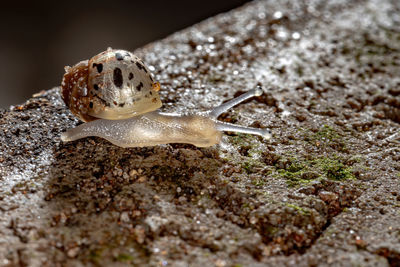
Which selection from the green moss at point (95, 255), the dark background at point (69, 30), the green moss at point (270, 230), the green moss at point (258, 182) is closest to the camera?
the green moss at point (95, 255)

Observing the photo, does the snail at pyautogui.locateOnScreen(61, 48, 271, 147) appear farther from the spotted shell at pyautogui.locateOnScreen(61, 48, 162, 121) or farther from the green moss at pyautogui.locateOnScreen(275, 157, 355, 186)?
the green moss at pyautogui.locateOnScreen(275, 157, 355, 186)

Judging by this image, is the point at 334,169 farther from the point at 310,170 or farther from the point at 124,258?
the point at 124,258

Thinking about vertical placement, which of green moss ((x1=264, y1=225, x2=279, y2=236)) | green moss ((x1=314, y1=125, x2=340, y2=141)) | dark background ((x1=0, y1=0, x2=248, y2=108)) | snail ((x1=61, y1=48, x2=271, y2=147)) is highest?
dark background ((x1=0, y1=0, x2=248, y2=108))

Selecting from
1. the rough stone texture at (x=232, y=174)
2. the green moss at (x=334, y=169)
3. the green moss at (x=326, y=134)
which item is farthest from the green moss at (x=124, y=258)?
the green moss at (x=326, y=134)

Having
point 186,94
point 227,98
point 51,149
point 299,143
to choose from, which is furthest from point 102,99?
point 299,143

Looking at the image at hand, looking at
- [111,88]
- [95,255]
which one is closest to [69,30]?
[111,88]

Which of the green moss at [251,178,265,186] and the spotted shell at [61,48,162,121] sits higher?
the spotted shell at [61,48,162,121]

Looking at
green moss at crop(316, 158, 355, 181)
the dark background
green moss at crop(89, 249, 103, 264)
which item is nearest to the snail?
green moss at crop(316, 158, 355, 181)

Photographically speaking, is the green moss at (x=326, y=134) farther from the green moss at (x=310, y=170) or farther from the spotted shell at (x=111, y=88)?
the spotted shell at (x=111, y=88)

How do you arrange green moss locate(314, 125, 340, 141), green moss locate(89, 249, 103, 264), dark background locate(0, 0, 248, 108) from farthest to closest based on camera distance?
dark background locate(0, 0, 248, 108) → green moss locate(314, 125, 340, 141) → green moss locate(89, 249, 103, 264)
